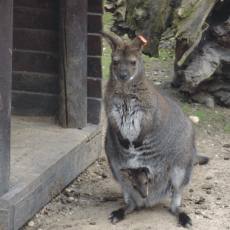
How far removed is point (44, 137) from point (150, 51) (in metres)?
1.32

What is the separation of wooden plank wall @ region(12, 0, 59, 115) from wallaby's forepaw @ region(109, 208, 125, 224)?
1391 mm

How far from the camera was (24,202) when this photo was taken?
183 inches

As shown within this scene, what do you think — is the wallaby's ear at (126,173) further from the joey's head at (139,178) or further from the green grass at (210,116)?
the green grass at (210,116)

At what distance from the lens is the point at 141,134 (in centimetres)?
491

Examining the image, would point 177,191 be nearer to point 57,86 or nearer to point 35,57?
point 57,86

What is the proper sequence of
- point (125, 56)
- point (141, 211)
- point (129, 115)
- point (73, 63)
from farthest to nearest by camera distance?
point (73, 63)
point (141, 211)
point (129, 115)
point (125, 56)

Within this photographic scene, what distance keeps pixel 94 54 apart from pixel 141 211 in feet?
4.90

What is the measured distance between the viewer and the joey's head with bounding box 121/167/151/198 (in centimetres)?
508

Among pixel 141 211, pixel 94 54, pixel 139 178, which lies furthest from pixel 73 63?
pixel 141 211

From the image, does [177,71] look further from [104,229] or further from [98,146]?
[104,229]

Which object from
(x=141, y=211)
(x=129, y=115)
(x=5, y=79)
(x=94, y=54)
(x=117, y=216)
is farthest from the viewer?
(x=94, y=54)

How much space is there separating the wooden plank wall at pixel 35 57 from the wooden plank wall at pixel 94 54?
27cm

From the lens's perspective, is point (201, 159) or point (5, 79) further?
point (201, 159)

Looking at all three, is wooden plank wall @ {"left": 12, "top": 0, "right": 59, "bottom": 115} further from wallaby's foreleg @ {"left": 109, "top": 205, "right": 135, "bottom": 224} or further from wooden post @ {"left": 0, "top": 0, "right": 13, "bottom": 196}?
wooden post @ {"left": 0, "top": 0, "right": 13, "bottom": 196}
